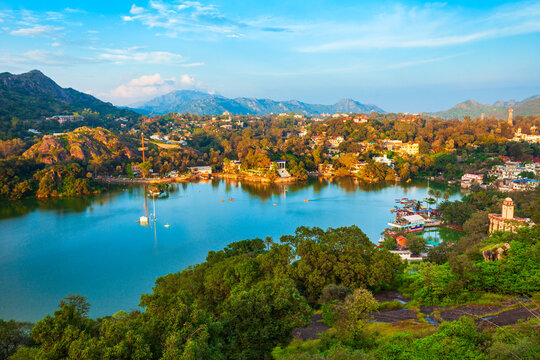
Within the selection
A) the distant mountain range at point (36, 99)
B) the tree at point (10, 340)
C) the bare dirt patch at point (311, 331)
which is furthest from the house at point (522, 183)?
the distant mountain range at point (36, 99)

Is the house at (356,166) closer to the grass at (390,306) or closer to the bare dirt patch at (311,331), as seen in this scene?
the grass at (390,306)

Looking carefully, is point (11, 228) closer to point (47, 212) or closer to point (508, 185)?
point (47, 212)

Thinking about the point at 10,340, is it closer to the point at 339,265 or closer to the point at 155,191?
the point at 339,265

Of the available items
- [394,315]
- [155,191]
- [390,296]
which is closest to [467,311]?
[394,315]

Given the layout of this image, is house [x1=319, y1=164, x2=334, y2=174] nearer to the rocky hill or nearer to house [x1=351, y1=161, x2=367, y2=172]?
house [x1=351, y1=161, x2=367, y2=172]

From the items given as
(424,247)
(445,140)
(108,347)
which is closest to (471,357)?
(108,347)

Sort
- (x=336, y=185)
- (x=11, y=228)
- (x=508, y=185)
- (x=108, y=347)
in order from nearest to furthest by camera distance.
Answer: (x=108, y=347) < (x=11, y=228) < (x=508, y=185) < (x=336, y=185)
